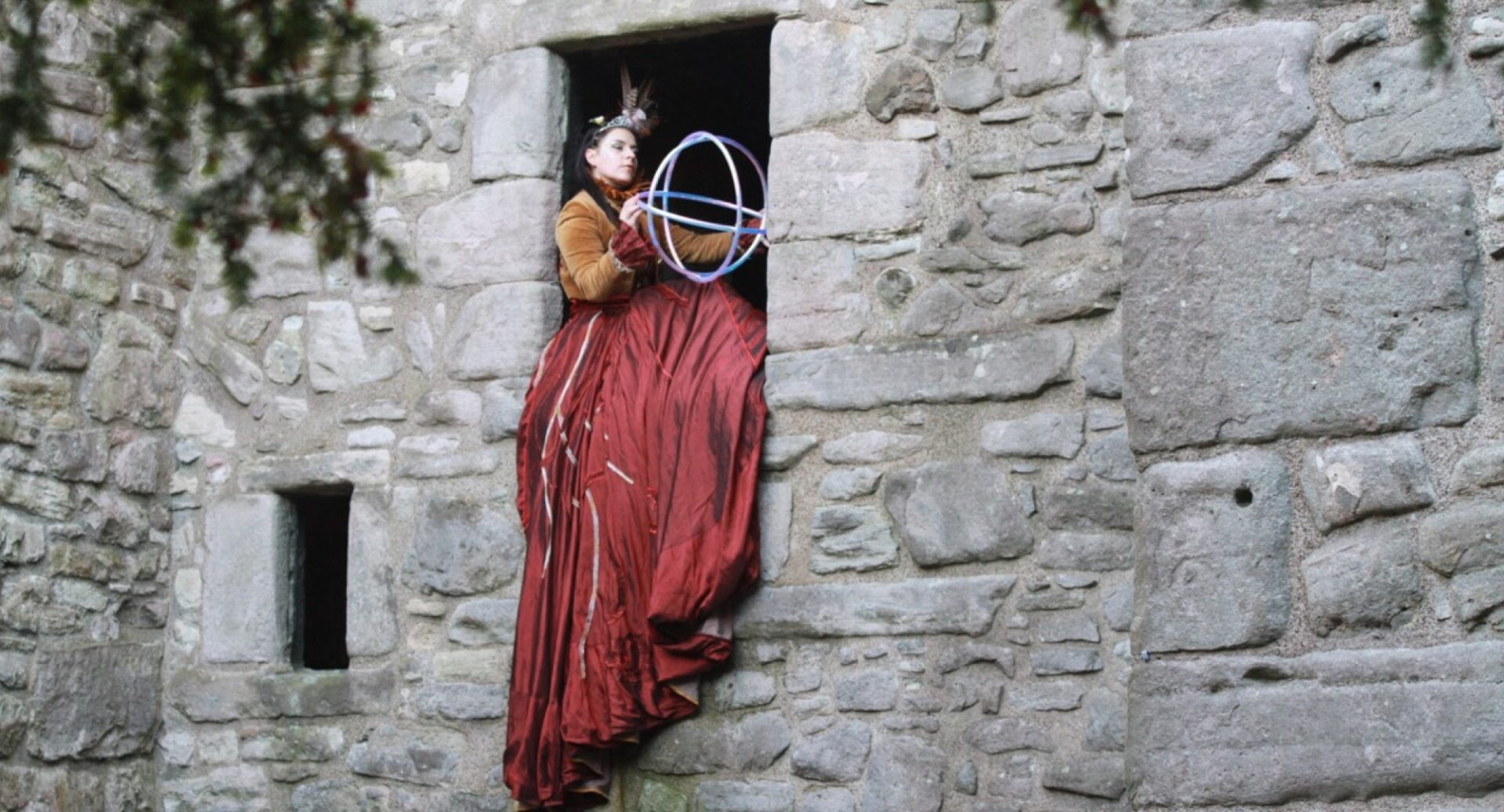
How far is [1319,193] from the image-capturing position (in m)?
3.54

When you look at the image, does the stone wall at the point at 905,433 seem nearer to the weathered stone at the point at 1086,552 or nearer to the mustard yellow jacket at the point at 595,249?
the weathered stone at the point at 1086,552

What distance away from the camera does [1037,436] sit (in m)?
5.29

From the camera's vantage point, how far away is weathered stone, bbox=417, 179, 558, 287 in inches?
237

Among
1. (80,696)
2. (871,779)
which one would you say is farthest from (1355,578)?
(80,696)

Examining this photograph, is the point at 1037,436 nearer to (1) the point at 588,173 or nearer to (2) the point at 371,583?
(1) the point at 588,173

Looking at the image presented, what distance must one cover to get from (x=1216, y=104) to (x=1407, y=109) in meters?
0.29

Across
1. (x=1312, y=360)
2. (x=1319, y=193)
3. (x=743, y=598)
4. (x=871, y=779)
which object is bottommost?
(x=871, y=779)

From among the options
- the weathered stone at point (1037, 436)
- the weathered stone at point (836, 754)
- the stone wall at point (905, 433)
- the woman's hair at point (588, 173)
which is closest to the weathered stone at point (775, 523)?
the stone wall at point (905, 433)

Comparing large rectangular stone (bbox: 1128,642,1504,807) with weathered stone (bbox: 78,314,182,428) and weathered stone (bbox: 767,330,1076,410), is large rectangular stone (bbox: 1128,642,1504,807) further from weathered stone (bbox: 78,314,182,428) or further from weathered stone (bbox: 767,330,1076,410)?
weathered stone (bbox: 78,314,182,428)

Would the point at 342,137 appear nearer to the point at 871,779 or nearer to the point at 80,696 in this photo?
the point at 871,779

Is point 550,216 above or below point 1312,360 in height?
above

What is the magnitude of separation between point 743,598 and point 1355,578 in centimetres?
227

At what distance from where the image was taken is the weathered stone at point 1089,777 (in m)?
5.04

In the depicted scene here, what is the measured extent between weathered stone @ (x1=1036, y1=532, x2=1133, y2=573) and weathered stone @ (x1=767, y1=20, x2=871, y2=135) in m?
1.19
